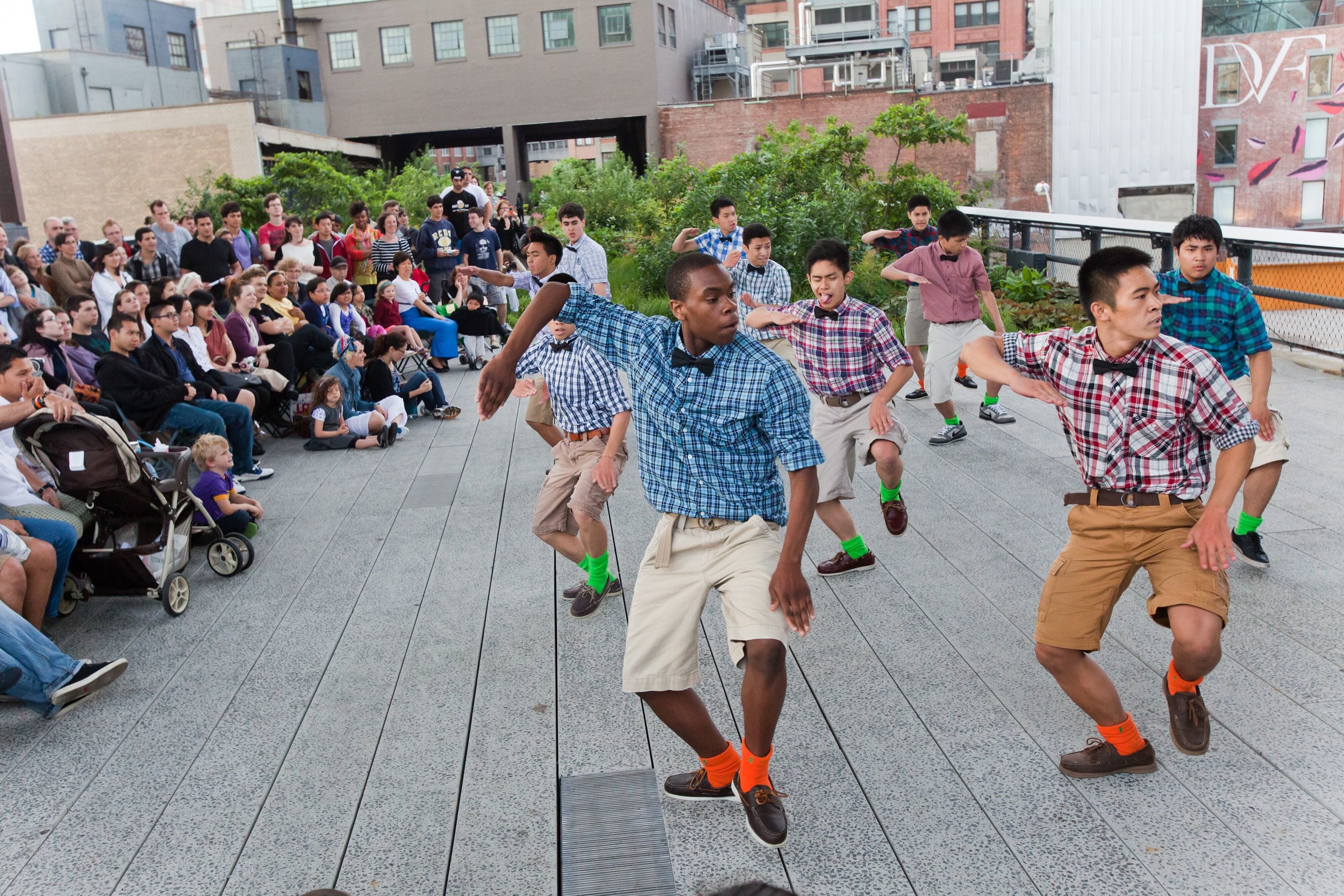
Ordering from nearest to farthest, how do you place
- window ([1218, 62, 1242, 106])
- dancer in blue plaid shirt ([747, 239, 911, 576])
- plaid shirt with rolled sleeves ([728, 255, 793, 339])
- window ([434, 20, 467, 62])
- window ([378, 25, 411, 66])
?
dancer in blue plaid shirt ([747, 239, 911, 576]) → plaid shirt with rolled sleeves ([728, 255, 793, 339]) → window ([434, 20, 467, 62]) → window ([378, 25, 411, 66]) → window ([1218, 62, 1242, 106])

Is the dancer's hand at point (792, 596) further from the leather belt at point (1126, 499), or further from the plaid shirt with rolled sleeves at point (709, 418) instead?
the leather belt at point (1126, 499)

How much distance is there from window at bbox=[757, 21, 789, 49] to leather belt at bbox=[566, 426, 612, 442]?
219ft

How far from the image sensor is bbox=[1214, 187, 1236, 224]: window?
44938mm

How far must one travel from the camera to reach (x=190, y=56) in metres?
41.9

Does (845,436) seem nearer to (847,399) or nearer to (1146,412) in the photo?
(847,399)

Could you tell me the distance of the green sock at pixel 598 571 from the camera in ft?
18.9

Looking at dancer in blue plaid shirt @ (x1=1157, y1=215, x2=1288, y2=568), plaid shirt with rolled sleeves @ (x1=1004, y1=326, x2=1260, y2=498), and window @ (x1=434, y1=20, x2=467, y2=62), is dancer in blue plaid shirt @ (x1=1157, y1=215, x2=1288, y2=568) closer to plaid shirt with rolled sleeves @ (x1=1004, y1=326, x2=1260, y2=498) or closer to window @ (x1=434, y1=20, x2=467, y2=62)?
plaid shirt with rolled sleeves @ (x1=1004, y1=326, x2=1260, y2=498)

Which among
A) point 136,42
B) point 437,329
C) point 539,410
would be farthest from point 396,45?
point 539,410

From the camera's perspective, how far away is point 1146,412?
3666 mm

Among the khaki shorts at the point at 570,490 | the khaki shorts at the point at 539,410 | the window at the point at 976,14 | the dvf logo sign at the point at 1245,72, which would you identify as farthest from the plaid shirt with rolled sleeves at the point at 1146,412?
the window at the point at 976,14

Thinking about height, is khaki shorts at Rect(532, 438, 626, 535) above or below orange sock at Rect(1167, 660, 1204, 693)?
above

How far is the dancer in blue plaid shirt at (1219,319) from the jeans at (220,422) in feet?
22.1

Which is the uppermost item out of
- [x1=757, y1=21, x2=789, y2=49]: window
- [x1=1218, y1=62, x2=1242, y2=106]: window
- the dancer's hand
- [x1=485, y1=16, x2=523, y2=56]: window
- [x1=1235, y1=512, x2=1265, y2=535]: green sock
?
[x1=757, y1=21, x2=789, y2=49]: window

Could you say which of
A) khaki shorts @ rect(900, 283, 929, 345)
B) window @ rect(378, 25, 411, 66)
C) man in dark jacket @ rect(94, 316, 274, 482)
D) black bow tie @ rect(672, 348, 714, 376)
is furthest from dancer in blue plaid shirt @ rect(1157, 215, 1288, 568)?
window @ rect(378, 25, 411, 66)
